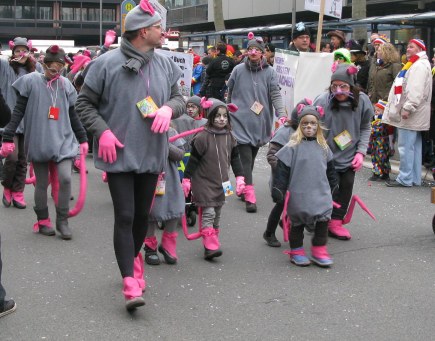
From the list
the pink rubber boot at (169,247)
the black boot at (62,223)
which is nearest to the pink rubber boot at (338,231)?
the pink rubber boot at (169,247)

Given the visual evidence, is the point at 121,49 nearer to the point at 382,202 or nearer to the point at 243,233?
the point at 243,233

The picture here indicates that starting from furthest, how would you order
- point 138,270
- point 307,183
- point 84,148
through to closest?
point 84,148, point 307,183, point 138,270

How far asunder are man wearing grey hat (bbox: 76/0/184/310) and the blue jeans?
19.0ft

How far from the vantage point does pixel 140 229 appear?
503cm

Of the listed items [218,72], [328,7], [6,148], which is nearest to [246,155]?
[6,148]

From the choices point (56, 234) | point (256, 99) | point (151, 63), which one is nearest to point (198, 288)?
point (151, 63)

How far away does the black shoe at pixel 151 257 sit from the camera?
241 inches

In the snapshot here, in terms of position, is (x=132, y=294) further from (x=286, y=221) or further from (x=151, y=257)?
(x=286, y=221)

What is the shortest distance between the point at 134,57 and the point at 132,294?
149 cm

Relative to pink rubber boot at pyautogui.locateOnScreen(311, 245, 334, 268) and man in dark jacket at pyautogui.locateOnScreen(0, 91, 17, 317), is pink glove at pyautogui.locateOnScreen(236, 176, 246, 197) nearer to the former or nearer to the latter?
pink rubber boot at pyautogui.locateOnScreen(311, 245, 334, 268)

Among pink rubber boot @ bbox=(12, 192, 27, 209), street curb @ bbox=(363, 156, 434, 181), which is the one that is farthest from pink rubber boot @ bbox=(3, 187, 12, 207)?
street curb @ bbox=(363, 156, 434, 181)

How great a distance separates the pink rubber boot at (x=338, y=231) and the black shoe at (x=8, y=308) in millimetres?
3280

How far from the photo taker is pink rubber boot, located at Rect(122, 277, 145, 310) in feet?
15.5

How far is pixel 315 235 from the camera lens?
20.2ft
